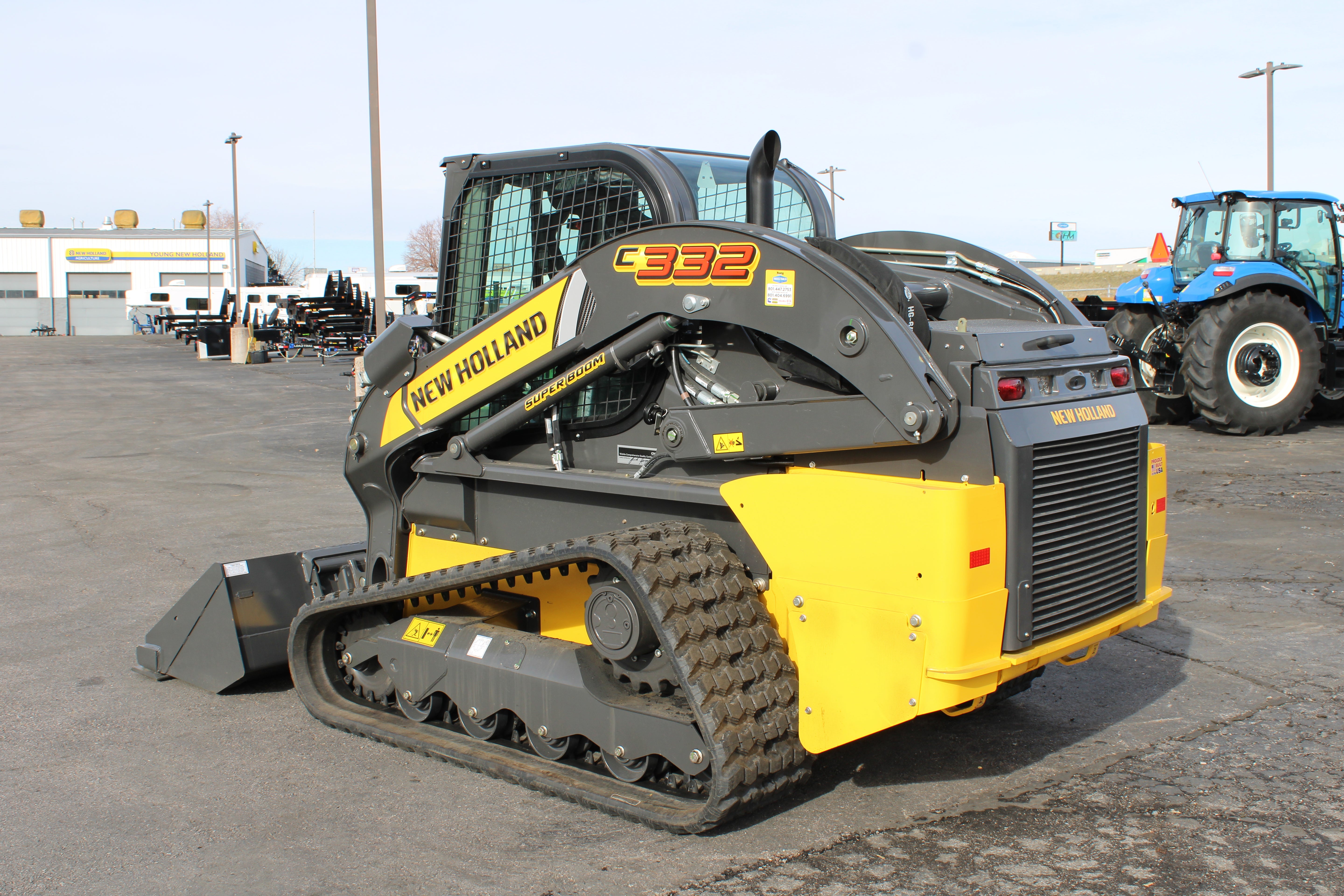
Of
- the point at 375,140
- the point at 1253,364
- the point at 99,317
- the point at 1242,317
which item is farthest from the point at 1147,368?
the point at 99,317

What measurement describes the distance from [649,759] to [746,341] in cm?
153

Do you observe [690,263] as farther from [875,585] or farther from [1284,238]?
[1284,238]

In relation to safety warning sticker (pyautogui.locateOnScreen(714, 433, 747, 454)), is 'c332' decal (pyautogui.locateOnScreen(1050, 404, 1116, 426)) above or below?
above

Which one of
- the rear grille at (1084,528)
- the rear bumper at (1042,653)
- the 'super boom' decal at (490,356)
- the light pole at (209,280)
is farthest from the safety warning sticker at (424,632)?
the light pole at (209,280)

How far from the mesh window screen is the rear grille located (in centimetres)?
186

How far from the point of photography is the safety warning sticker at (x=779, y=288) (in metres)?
3.76

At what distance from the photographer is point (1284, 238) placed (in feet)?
47.5

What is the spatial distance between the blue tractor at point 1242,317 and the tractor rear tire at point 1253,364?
12 millimetres

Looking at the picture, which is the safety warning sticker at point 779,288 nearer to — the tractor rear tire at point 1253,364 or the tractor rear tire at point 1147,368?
the tractor rear tire at point 1253,364

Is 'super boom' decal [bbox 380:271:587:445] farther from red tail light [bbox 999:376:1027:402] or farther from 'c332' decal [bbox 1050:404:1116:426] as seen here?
'c332' decal [bbox 1050:404:1116:426]

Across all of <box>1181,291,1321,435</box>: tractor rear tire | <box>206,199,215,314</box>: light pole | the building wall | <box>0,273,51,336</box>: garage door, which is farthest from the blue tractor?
<box>0,273,51,336</box>: garage door

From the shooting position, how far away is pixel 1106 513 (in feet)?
13.0

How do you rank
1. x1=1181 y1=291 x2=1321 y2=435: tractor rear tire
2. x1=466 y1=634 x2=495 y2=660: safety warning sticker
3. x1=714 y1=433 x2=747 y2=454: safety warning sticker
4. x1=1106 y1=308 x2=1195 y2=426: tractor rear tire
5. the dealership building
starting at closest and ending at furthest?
1. x1=714 y1=433 x2=747 y2=454: safety warning sticker
2. x1=466 y1=634 x2=495 y2=660: safety warning sticker
3. x1=1181 y1=291 x2=1321 y2=435: tractor rear tire
4. x1=1106 y1=308 x2=1195 y2=426: tractor rear tire
5. the dealership building

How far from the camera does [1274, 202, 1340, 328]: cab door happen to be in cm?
1439
